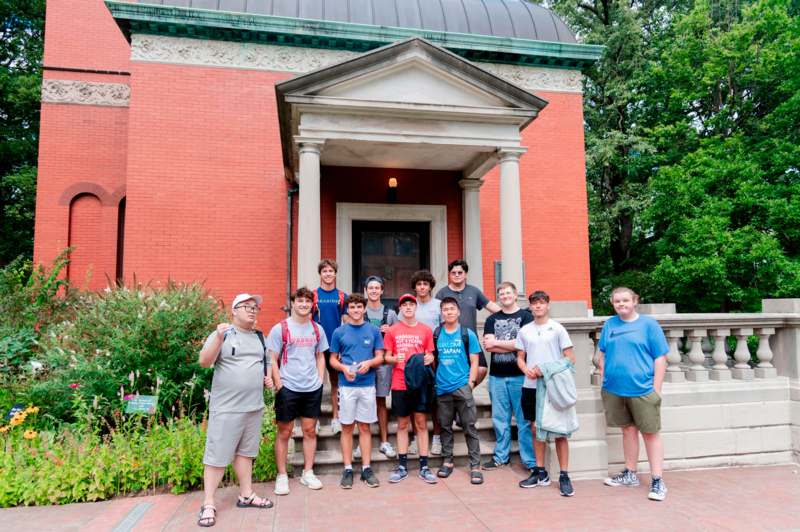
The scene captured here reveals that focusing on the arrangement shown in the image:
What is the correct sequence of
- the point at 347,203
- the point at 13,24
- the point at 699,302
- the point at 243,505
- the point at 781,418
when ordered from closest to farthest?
the point at 243,505
the point at 781,418
the point at 347,203
the point at 699,302
the point at 13,24

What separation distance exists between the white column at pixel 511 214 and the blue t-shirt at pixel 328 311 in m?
3.09

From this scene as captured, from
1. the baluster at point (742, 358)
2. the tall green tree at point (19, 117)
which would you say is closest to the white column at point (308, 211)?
the baluster at point (742, 358)

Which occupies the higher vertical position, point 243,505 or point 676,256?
point 676,256

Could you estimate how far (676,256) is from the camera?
1388cm

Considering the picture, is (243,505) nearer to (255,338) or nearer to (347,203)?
(255,338)

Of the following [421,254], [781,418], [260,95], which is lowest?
[781,418]

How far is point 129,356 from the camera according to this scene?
550 cm

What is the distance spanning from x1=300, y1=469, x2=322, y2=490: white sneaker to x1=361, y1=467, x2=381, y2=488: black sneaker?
412 millimetres

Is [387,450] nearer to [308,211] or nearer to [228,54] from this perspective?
[308,211]

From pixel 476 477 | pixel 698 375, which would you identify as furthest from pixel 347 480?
pixel 698 375

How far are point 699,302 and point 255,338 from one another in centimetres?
1335

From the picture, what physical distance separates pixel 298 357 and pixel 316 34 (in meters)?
7.46

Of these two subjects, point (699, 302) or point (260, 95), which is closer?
point (260, 95)

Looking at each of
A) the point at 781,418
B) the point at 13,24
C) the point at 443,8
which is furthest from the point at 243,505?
the point at 13,24
